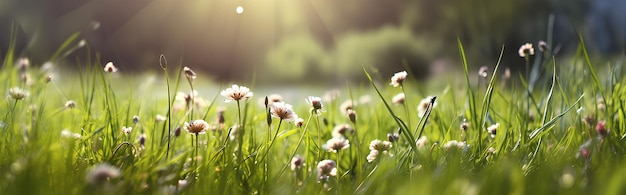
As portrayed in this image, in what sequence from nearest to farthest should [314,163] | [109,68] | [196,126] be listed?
1. [196,126]
2. [314,163]
3. [109,68]

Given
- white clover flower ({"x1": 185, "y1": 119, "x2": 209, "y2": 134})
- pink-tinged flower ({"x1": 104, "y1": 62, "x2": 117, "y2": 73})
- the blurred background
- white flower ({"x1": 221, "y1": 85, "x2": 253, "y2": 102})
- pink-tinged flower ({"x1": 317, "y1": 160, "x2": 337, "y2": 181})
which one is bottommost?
pink-tinged flower ({"x1": 317, "y1": 160, "x2": 337, "y2": 181})

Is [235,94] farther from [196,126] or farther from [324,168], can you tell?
[324,168]

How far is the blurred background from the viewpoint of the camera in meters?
9.08

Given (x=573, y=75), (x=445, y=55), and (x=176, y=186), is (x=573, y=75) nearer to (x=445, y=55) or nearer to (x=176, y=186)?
(x=176, y=186)

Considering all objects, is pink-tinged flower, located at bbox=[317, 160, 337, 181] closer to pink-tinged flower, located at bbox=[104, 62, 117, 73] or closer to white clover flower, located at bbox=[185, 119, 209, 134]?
white clover flower, located at bbox=[185, 119, 209, 134]

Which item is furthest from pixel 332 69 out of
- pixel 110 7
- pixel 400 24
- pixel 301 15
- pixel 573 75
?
pixel 573 75

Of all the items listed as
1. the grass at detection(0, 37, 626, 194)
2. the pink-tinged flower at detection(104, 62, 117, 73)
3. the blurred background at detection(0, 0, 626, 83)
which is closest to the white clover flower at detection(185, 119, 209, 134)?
the grass at detection(0, 37, 626, 194)

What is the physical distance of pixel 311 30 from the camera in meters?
14.3

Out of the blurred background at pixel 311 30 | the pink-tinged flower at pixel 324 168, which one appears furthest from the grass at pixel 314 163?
the blurred background at pixel 311 30

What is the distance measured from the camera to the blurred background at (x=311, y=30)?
908cm

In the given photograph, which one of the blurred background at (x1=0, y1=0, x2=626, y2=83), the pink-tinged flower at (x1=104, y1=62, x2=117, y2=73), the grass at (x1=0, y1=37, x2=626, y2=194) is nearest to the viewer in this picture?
the grass at (x1=0, y1=37, x2=626, y2=194)

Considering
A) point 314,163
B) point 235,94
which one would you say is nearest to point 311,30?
point 314,163

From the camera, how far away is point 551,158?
1343mm

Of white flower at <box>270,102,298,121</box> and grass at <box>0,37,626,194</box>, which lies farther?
white flower at <box>270,102,298,121</box>
